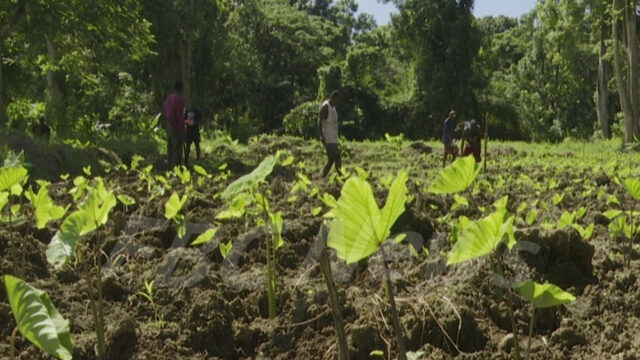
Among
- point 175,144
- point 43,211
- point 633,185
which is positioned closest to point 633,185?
point 633,185

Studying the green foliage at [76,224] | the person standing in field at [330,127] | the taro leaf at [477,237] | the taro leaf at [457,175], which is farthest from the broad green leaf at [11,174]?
the person standing in field at [330,127]

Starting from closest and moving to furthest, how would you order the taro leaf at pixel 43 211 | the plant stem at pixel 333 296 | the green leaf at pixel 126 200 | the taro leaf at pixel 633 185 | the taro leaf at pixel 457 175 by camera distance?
the plant stem at pixel 333 296
the taro leaf at pixel 457 175
the taro leaf at pixel 43 211
the taro leaf at pixel 633 185
the green leaf at pixel 126 200

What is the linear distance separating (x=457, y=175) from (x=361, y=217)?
1.96ft

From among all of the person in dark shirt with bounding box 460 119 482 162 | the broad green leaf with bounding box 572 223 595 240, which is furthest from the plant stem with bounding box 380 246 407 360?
the person in dark shirt with bounding box 460 119 482 162

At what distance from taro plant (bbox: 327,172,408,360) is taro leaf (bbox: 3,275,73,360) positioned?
534 millimetres

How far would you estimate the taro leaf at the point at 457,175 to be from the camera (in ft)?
5.87

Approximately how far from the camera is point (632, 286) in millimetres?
2758

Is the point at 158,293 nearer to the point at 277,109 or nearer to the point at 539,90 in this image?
the point at 277,109

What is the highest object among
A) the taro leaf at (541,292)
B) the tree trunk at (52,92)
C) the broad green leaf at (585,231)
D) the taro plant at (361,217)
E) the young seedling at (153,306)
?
the tree trunk at (52,92)

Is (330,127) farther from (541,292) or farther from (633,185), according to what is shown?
(541,292)

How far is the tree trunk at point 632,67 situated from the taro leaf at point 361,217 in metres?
17.7

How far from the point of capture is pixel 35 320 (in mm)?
A: 1248

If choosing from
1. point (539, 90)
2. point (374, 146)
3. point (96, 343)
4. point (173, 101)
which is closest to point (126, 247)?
point (96, 343)

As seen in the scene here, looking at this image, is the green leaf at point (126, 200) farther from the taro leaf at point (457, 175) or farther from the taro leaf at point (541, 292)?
the taro leaf at point (541, 292)
